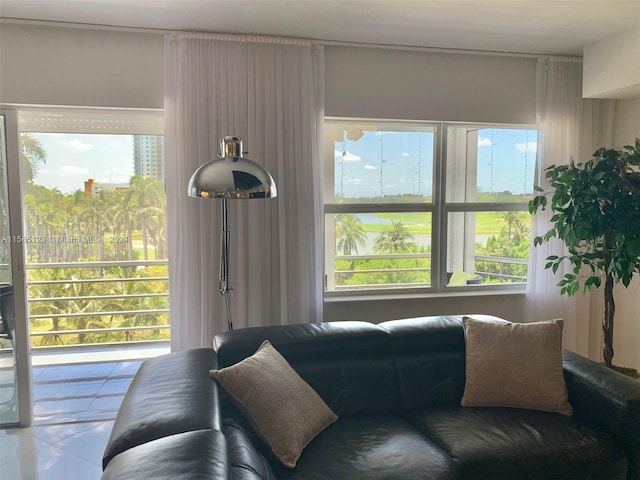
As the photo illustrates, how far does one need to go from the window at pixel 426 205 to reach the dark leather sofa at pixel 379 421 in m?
1.00

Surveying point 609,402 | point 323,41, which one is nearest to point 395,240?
point 323,41

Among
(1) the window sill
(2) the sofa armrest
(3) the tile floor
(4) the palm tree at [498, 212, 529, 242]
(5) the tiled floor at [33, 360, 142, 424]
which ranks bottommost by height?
(3) the tile floor

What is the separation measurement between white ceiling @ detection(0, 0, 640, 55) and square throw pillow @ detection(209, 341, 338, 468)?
1908mm

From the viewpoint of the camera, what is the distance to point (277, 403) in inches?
74.8

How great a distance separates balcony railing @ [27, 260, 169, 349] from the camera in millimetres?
3879

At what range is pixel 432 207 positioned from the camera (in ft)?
11.6

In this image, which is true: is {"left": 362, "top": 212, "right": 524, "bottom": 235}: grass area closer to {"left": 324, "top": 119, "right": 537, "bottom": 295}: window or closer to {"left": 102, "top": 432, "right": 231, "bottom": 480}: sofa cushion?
{"left": 324, "top": 119, "right": 537, "bottom": 295}: window

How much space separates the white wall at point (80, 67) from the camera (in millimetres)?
2748

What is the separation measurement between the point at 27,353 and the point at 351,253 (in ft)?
7.46

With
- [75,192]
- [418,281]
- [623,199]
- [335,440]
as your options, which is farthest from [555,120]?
[75,192]

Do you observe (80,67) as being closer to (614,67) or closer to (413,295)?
(413,295)

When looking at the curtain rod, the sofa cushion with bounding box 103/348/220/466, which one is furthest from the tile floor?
the curtain rod

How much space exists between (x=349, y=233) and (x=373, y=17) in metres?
1.49

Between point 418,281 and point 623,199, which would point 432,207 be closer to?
point 418,281
